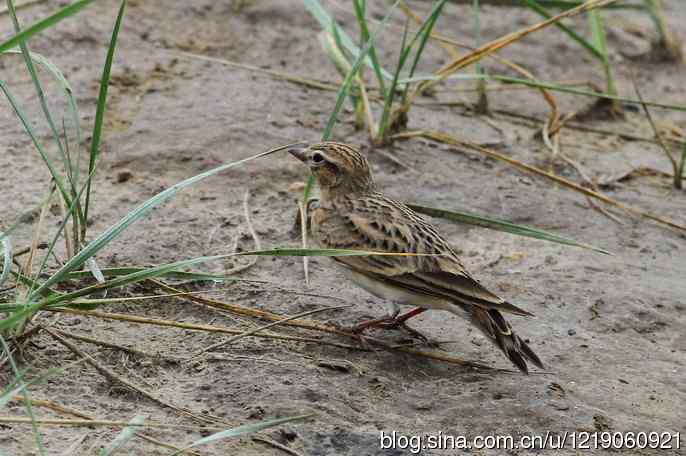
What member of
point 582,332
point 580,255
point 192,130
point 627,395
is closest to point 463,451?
point 627,395

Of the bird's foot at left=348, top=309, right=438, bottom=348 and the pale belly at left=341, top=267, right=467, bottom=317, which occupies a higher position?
the pale belly at left=341, top=267, right=467, bottom=317

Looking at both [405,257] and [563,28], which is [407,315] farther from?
[563,28]

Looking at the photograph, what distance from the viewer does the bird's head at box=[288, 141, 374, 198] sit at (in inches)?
216

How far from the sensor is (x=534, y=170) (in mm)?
6539

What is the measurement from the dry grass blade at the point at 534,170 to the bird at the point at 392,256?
1.33 m

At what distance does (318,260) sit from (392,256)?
3.26 ft

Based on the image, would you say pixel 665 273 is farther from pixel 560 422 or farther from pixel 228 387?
pixel 228 387

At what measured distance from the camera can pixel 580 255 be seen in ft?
19.7

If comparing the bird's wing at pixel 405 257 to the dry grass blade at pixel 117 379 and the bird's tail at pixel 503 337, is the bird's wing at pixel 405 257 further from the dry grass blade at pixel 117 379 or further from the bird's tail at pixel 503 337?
the dry grass blade at pixel 117 379

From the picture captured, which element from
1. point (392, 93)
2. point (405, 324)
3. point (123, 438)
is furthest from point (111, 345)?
point (392, 93)

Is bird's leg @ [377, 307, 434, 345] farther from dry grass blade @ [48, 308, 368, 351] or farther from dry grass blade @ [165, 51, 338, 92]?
dry grass blade @ [165, 51, 338, 92]

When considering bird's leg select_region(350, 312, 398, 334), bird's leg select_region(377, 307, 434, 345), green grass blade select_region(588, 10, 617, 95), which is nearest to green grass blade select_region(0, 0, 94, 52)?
bird's leg select_region(350, 312, 398, 334)

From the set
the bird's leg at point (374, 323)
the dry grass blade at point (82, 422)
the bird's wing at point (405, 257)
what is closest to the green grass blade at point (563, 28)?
the bird's wing at point (405, 257)

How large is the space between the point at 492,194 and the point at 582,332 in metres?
1.64
